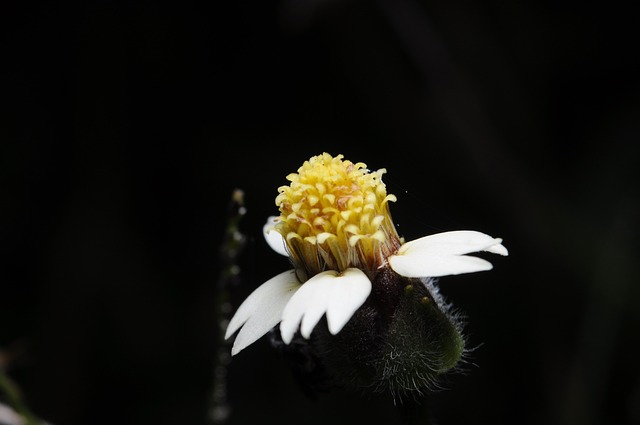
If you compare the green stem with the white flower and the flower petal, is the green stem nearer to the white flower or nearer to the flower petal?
the white flower

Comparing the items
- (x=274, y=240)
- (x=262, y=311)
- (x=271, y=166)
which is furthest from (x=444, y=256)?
(x=271, y=166)

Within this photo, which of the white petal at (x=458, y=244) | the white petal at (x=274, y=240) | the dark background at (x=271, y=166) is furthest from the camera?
the dark background at (x=271, y=166)

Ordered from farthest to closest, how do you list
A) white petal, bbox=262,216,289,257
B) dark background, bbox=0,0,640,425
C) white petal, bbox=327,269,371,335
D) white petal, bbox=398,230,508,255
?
dark background, bbox=0,0,640,425, white petal, bbox=262,216,289,257, white petal, bbox=398,230,508,255, white petal, bbox=327,269,371,335

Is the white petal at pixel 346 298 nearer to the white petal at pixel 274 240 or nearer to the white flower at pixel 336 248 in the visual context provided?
the white flower at pixel 336 248

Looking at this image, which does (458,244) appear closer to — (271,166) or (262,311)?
(262,311)

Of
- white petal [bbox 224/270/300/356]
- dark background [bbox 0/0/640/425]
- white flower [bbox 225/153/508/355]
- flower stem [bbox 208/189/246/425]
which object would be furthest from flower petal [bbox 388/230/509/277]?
dark background [bbox 0/0/640/425]

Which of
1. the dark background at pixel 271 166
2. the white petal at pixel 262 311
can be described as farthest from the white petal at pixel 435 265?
the dark background at pixel 271 166
